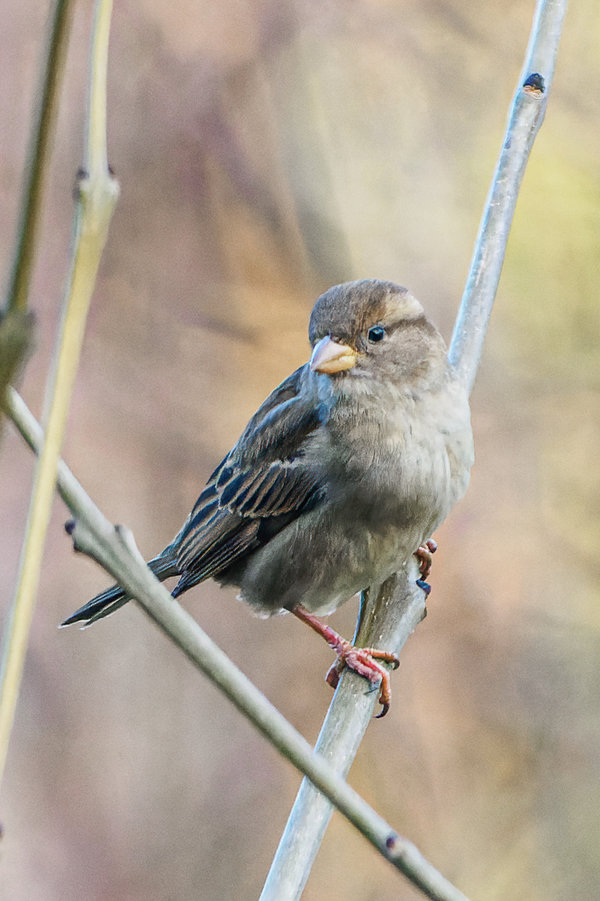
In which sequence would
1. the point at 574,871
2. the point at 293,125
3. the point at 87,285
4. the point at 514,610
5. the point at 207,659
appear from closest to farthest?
the point at 87,285 → the point at 207,659 → the point at 574,871 → the point at 514,610 → the point at 293,125

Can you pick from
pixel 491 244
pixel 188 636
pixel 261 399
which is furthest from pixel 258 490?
pixel 188 636

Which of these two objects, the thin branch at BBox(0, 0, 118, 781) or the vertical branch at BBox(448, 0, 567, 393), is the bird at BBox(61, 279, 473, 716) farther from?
the thin branch at BBox(0, 0, 118, 781)

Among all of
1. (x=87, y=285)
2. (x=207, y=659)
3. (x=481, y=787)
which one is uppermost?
(x=481, y=787)

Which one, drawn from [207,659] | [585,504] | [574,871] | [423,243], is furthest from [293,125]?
[207,659]

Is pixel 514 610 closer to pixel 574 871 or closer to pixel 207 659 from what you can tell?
pixel 574 871

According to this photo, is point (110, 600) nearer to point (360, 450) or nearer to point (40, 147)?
point (360, 450)

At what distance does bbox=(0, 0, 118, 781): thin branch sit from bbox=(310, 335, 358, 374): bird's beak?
1.98 m

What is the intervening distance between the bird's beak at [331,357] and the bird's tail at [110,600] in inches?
38.7

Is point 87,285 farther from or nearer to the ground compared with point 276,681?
nearer to the ground

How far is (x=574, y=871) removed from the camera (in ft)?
15.1

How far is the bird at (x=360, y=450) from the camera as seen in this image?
307 cm

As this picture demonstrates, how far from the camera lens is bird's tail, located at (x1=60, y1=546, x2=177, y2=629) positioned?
355 centimetres

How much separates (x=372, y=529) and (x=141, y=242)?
267 centimetres

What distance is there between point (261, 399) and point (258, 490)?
171 cm
